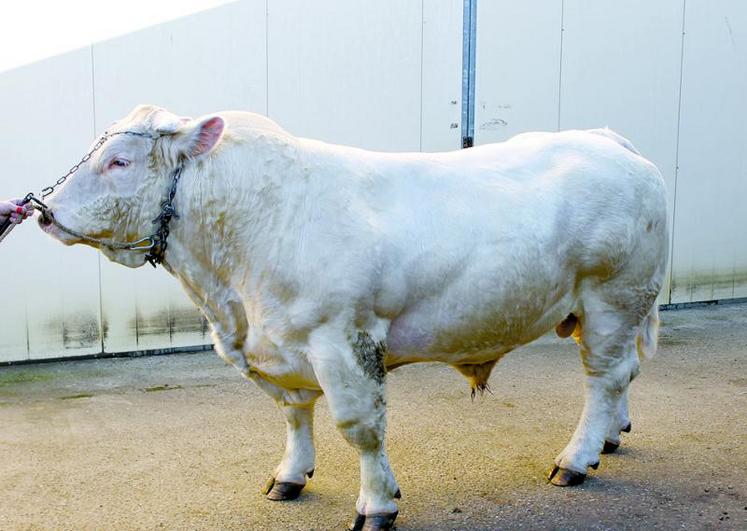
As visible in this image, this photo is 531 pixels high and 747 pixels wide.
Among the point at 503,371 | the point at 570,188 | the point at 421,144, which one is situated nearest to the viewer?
the point at 570,188

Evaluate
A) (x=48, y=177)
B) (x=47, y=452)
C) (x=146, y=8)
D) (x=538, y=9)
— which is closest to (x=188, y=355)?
(x=48, y=177)

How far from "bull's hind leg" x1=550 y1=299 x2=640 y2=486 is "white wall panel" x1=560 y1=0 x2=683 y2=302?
3.85 m

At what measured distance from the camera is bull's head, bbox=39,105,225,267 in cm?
348

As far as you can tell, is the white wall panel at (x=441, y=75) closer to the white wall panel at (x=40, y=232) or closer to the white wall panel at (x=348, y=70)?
the white wall panel at (x=348, y=70)

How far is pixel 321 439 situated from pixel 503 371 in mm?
1778

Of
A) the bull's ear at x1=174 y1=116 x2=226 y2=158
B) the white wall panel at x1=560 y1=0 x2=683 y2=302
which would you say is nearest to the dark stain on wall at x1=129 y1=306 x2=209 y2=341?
the bull's ear at x1=174 y1=116 x2=226 y2=158

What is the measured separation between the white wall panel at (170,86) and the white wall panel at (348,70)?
0.17 meters

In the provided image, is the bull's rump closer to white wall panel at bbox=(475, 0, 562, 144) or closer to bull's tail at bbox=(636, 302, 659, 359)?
bull's tail at bbox=(636, 302, 659, 359)

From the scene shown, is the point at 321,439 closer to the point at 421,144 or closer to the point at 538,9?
the point at 421,144

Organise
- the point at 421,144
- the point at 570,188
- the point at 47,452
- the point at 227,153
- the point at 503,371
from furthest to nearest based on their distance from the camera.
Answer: the point at 421,144 → the point at 503,371 → the point at 47,452 → the point at 570,188 → the point at 227,153

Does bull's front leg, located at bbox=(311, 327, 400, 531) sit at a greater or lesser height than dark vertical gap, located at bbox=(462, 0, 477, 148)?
lesser

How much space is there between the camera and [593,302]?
4145 mm

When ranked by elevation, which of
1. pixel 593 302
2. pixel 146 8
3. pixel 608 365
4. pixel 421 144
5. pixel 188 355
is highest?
pixel 146 8

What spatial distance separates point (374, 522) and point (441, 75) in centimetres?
440
